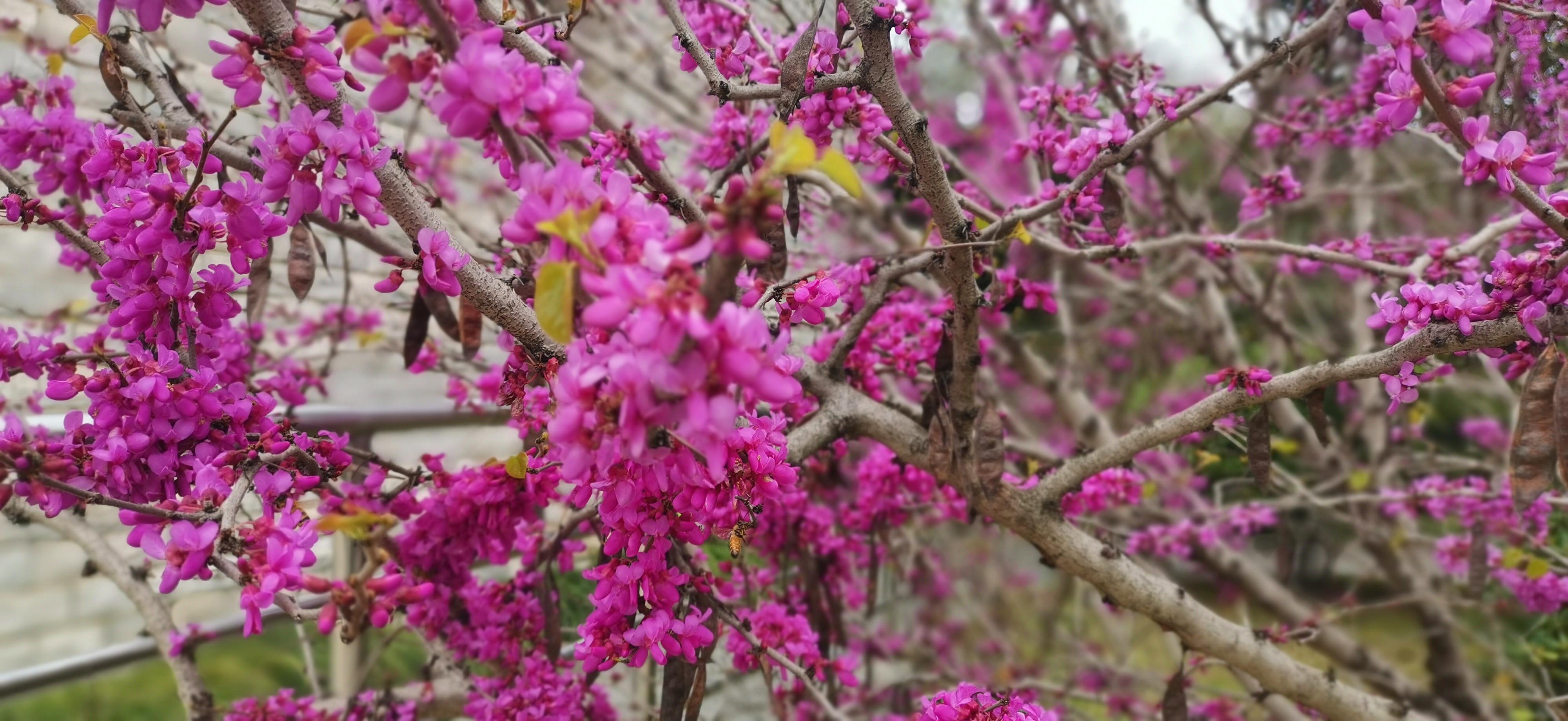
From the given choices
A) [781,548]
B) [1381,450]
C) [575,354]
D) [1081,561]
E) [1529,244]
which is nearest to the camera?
[575,354]

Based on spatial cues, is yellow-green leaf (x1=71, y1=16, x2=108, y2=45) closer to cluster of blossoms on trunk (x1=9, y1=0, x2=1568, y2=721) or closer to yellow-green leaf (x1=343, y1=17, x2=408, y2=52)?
cluster of blossoms on trunk (x1=9, y1=0, x2=1568, y2=721)

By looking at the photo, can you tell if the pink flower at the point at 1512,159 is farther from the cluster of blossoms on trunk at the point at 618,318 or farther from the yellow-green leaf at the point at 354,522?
the yellow-green leaf at the point at 354,522

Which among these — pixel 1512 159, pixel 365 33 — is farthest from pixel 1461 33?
pixel 365 33

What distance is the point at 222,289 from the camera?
972mm

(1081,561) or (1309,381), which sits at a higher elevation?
(1309,381)

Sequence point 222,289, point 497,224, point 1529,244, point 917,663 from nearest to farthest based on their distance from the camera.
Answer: point 222,289 → point 1529,244 → point 497,224 → point 917,663

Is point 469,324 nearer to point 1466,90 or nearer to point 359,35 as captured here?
point 359,35

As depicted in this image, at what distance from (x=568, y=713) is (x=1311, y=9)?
216 centimetres

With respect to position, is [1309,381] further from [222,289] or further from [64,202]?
[64,202]

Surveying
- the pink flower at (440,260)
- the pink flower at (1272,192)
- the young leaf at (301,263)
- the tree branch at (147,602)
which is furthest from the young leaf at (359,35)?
the pink flower at (1272,192)

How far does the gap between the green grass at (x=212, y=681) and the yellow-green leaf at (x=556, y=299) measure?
1.64m

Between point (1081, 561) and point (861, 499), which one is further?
point (861, 499)

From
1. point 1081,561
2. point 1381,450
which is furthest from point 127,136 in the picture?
point 1381,450

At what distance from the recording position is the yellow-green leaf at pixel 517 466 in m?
0.95
